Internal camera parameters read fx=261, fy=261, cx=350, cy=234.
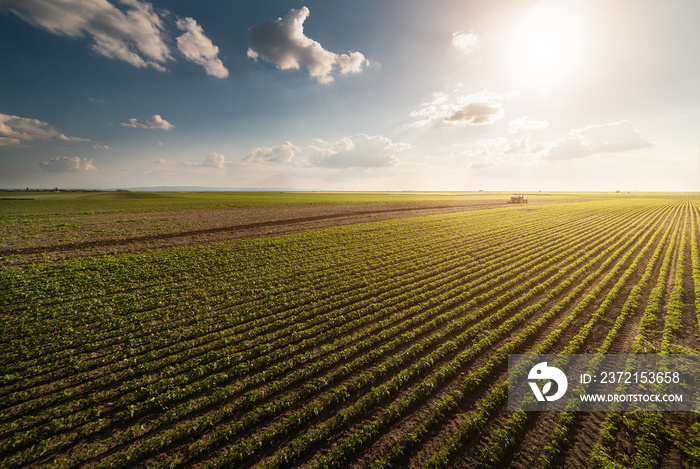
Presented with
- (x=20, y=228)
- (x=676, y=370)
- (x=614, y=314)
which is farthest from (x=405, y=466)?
(x=20, y=228)

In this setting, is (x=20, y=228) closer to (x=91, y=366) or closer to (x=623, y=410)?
(x=91, y=366)

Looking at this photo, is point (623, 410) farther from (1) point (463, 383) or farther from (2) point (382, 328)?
(2) point (382, 328)

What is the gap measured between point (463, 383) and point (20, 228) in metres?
51.0

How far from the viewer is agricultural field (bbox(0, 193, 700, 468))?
5.85 metres

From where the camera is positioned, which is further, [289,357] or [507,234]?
[507,234]

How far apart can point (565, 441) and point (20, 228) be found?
53240 millimetres

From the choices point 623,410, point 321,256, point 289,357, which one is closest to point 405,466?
point 289,357

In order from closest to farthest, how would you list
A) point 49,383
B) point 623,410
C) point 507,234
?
1. point 623,410
2. point 49,383
3. point 507,234

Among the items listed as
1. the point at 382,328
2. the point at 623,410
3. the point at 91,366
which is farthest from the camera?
the point at 382,328

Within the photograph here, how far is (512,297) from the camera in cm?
1352

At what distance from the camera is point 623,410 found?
681 centimetres

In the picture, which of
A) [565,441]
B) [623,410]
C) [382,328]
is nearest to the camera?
[565,441]

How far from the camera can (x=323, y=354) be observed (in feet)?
29.8

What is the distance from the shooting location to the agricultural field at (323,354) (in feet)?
19.2
